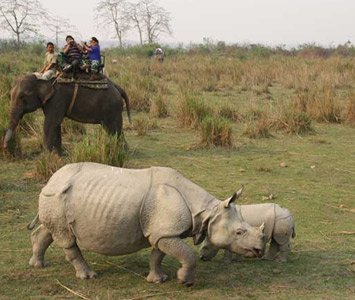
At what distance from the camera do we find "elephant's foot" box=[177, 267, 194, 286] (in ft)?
12.2

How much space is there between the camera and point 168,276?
402cm

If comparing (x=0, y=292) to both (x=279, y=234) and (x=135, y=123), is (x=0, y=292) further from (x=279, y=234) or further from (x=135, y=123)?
(x=135, y=123)

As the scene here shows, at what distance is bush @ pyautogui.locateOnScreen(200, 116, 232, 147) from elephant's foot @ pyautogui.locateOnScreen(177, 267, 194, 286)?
4944 mm

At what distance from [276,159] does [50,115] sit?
3.18 meters

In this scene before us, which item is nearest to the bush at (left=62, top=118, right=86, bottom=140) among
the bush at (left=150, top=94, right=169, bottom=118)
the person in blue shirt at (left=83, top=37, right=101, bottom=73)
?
the person in blue shirt at (left=83, top=37, right=101, bottom=73)

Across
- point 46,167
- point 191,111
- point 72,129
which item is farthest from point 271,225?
point 191,111

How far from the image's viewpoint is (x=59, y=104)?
24.2 ft

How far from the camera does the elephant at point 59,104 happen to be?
7.09 meters

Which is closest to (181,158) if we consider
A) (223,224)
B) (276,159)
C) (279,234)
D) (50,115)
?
(276,159)

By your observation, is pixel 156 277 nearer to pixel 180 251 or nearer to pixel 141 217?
pixel 180 251

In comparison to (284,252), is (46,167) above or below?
above

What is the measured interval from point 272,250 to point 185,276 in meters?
0.94

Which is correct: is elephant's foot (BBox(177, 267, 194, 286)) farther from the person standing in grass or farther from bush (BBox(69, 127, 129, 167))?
the person standing in grass

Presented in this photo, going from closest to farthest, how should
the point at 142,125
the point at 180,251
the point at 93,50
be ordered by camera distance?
the point at 180,251, the point at 93,50, the point at 142,125
